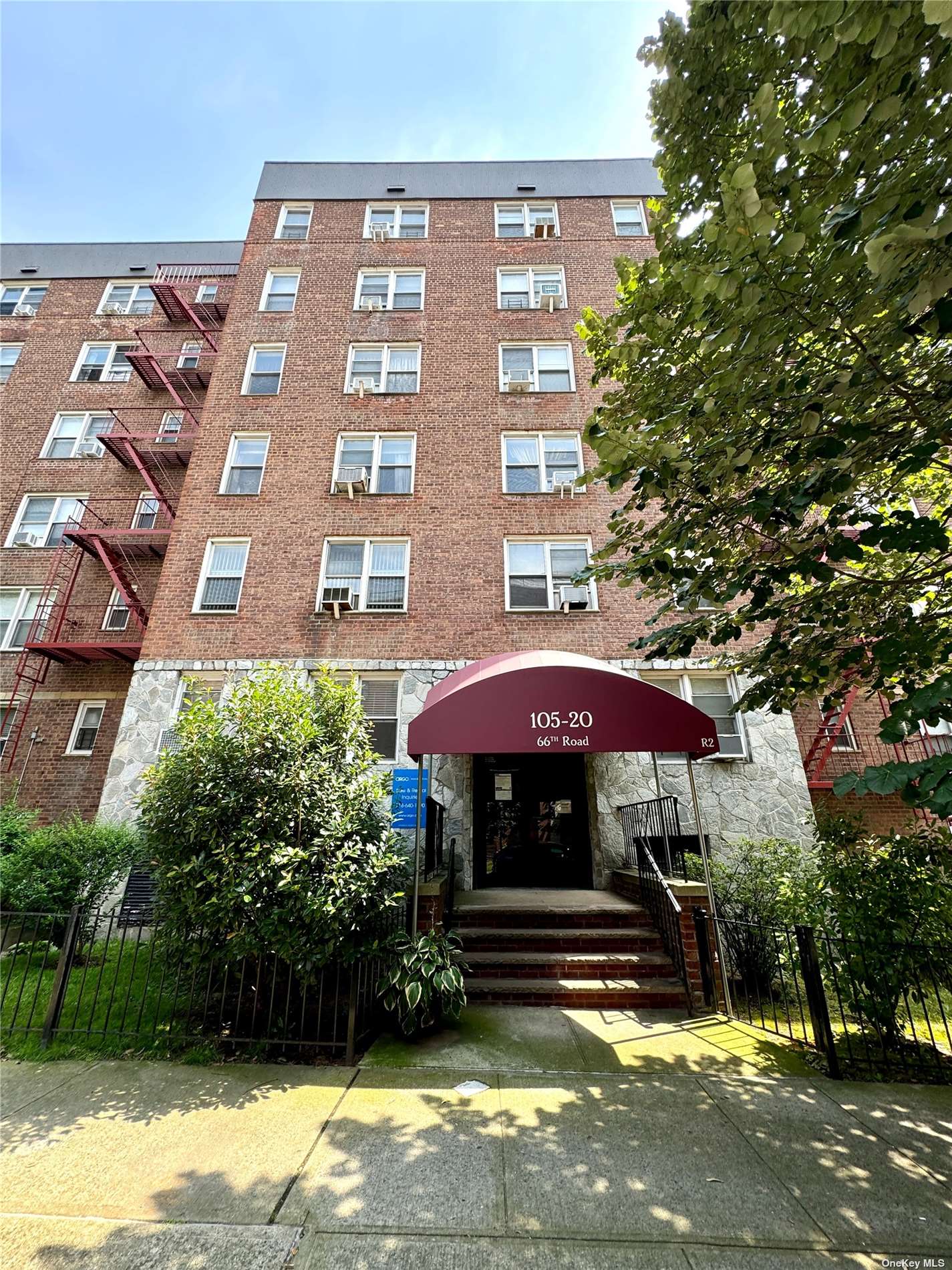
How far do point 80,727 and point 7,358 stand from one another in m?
13.8

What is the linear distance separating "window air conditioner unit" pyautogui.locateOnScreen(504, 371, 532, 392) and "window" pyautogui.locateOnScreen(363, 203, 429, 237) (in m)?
6.06

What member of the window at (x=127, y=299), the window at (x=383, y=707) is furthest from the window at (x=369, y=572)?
the window at (x=127, y=299)

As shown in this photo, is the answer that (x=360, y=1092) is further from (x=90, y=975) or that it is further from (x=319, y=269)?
(x=319, y=269)

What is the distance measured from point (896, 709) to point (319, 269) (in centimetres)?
1741

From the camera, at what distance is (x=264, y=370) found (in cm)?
1403

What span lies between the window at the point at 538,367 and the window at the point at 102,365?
12.4m

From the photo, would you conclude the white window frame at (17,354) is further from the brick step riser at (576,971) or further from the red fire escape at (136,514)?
the brick step riser at (576,971)

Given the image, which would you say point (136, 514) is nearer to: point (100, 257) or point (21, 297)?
point (21, 297)

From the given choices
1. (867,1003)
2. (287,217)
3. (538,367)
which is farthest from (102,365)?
(867,1003)

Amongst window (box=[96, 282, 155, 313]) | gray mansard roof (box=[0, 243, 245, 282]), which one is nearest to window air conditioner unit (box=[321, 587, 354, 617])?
window (box=[96, 282, 155, 313])

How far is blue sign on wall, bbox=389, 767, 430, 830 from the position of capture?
881 cm

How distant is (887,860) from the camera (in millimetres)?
5297

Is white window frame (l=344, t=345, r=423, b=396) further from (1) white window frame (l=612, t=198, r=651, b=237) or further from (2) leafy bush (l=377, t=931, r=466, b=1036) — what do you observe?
(2) leafy bush (l=377, t=931, r=466, b=1036)

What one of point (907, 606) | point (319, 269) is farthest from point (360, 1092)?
point (319, 269)
